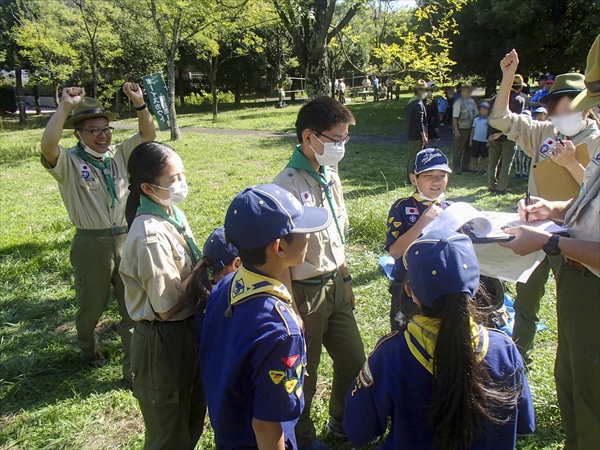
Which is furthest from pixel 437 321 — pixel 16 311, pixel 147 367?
pixel 16 311

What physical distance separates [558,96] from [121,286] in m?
3.52

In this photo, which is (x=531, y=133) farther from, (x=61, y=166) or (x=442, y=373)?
(x=61, y=166)

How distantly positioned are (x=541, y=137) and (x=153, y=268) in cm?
306

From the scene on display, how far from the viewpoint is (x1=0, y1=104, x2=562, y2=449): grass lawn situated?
311 cm

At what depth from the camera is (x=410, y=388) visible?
1.57 m

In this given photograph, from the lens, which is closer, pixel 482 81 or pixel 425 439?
pixel 425 439

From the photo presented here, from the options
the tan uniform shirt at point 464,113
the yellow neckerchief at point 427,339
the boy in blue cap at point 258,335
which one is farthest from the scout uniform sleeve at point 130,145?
the tan uniform shirt at point 464,113

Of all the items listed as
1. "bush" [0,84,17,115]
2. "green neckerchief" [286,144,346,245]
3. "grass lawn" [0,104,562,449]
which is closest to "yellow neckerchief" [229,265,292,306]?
"green neckerchief" [286,144,346,245]

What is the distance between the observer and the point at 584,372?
79.8 inches

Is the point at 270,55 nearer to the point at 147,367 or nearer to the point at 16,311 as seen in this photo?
the point at 16,311

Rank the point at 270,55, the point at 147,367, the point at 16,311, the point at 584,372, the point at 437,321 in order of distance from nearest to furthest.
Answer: the point at 437,321 → the point at 584,372 → the point at 147,367 → the point at 16,311 → the point at 270,55

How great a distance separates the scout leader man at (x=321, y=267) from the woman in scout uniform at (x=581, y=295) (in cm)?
96

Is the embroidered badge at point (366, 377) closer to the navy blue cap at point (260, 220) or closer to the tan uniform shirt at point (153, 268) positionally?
the navy blue cap at point (260, 220)

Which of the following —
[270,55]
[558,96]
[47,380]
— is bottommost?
[47,380]
